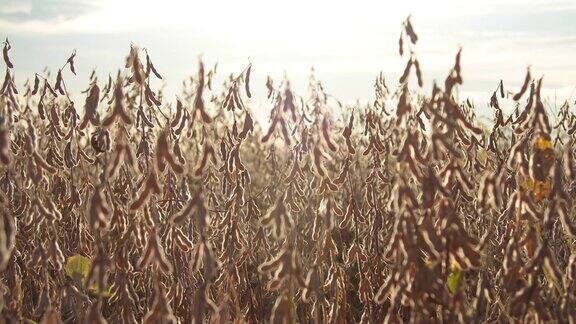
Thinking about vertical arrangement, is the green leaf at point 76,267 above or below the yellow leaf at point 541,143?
below

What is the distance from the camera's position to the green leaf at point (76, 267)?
7.44 feet

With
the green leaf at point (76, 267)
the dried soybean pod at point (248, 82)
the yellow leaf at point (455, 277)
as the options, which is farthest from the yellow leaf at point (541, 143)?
the green leaf at point (76, 267)

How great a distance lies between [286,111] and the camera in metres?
1.78

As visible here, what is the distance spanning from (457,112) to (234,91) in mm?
884

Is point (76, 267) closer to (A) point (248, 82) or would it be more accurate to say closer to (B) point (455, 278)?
(A) point (248, 82)

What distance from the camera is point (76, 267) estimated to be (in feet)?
7.55

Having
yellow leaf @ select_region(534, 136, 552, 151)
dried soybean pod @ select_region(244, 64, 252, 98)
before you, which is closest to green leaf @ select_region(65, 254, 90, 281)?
dried soybean pod @ select_region(244, 64, 252, 98)

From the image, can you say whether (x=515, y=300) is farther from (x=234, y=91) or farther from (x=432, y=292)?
(x=234, y=91)

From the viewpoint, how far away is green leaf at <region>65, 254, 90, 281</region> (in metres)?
2.27

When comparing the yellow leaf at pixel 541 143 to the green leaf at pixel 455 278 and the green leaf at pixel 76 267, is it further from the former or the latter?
the green leaf at pixel 76 267

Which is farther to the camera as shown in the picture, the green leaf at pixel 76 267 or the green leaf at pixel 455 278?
the green leaf at pixel 76 267

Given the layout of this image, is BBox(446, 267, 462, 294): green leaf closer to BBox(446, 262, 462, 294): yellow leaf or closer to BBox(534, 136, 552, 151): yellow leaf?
BBox(446, 262, 462, 294): yellow leaf

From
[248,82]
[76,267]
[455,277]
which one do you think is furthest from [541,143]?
[76,267]

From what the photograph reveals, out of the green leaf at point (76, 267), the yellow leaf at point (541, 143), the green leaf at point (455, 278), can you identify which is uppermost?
the yellow leaf at point (541, 143)
